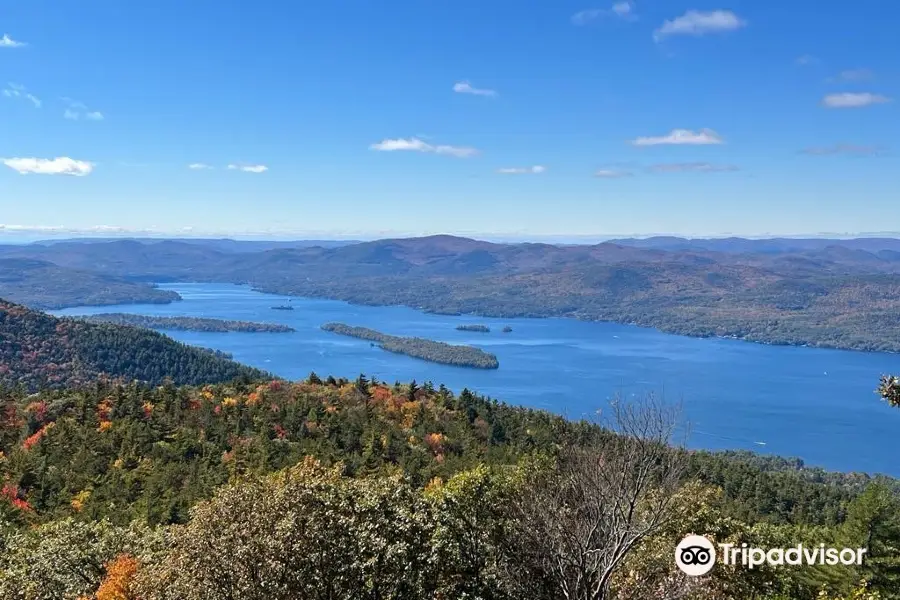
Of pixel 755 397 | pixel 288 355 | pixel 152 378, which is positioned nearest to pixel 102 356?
pixel 152 378

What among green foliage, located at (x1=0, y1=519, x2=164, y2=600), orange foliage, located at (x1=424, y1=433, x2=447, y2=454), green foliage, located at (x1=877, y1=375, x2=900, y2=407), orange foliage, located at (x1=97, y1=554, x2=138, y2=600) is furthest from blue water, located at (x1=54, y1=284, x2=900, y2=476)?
green foliage, located at (x1=877, y1=375, x2=900, y2=407)

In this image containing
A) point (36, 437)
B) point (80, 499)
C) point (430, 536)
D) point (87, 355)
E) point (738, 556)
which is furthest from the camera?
point (87, 355)

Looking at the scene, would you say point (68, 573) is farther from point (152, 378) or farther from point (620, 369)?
point (620, 369)

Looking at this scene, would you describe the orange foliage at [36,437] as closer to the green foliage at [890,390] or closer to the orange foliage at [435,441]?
the orange foliage at [435,441]

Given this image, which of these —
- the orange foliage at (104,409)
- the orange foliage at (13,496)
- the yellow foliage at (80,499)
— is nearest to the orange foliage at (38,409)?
the orange foliage at (104,409)

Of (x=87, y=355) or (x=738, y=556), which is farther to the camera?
(x=87, y=355)

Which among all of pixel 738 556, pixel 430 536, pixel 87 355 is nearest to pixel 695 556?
pixel 738 556

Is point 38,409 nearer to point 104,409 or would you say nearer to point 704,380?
point 104,409
